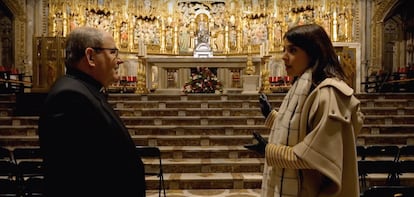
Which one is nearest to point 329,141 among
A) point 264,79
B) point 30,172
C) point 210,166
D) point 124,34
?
point 30,172


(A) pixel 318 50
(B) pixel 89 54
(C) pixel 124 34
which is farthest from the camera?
(C) pixel 124 34

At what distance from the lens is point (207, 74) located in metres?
11.6

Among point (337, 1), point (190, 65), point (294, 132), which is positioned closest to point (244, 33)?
point (337, 1)

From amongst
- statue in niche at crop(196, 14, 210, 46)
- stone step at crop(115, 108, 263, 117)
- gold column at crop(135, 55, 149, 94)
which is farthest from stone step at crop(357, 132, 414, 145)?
statue in niche at crop(196, 14, 210, 46)

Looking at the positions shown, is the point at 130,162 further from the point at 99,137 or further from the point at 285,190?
the point at 285,190

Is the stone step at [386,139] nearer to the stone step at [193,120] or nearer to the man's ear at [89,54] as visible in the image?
the stone step at [193,120]

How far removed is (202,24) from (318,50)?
1494cm

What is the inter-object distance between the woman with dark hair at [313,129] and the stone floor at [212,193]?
4036mm

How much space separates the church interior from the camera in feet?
22.4

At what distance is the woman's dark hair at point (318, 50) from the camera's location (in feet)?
6.06

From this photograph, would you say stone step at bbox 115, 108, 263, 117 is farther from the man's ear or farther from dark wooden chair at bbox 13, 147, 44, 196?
the man's ear

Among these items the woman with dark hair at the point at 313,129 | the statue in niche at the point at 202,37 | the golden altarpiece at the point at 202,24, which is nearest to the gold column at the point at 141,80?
the golden altarpiece at the point at 202,24

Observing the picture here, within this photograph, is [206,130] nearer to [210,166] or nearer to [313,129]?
[210,166]

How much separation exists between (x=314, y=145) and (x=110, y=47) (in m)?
0.90
